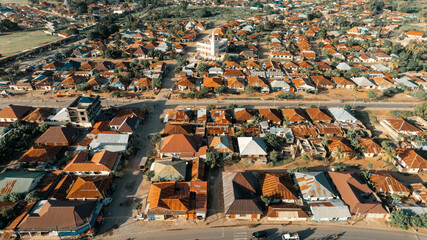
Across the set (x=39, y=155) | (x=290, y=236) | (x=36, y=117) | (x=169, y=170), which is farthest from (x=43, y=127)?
(x=290, y=236)

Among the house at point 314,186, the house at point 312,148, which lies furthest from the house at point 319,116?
the house at point 314,186

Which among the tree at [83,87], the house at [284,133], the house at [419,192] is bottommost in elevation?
the house at [419,192]

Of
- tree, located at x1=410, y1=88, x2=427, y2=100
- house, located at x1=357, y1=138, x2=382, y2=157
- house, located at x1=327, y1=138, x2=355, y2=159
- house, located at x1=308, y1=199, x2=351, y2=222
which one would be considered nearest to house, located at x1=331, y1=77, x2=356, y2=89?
tree, located at x1=410, y1=88, x2=427, y2=100

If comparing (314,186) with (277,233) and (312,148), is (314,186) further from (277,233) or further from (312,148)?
(312,148)

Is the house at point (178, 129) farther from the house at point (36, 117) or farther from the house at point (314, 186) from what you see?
the house at point (36, 117)

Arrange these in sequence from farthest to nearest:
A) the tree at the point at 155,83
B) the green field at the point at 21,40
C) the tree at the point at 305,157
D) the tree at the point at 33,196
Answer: the green field at the point at 21,40 → the tree at the point at 155,83 → the tree at the point at 305,157 → the tree at the point at 33,196

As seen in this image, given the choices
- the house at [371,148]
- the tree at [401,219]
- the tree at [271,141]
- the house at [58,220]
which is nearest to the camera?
the house at [58,220]
